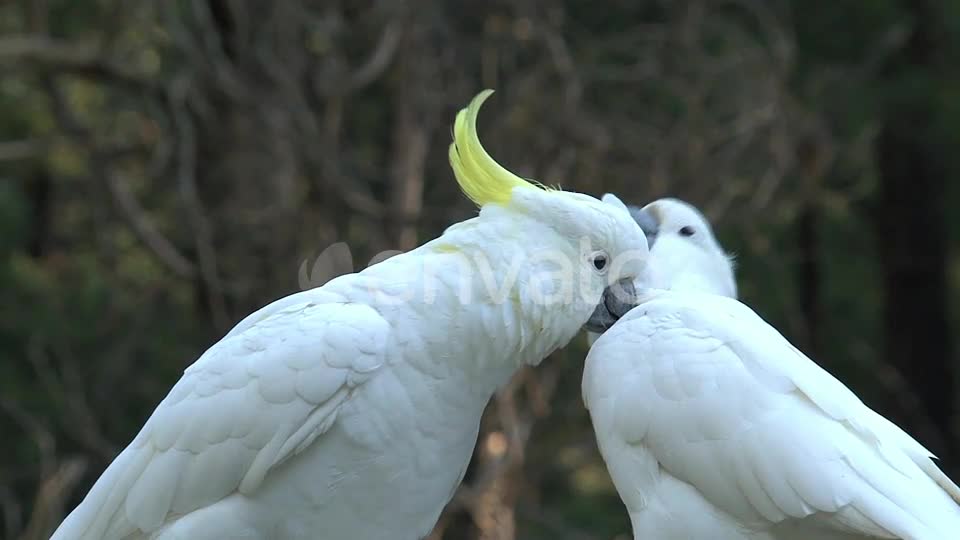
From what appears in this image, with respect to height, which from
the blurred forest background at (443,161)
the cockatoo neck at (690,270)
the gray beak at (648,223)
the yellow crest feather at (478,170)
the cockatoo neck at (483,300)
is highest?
the yellow crest feather at (478,170)

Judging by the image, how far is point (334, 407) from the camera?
2.89 meters

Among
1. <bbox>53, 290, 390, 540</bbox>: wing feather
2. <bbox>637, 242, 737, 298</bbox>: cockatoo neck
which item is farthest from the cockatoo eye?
<bbox>53, 290, 390, 540</bbox>: wing feather

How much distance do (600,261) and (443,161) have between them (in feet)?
11.0

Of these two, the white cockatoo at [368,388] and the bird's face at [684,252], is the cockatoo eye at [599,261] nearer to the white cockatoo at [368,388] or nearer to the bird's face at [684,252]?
the white cockatoo at [368,388]

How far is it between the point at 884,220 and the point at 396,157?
14.7 feet

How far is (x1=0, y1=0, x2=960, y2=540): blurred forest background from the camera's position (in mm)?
5863

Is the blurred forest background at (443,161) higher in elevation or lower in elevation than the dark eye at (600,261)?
lower

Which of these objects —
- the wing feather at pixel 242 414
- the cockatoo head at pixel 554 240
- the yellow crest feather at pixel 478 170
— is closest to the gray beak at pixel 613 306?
the cockatoo head at pixel 554 240

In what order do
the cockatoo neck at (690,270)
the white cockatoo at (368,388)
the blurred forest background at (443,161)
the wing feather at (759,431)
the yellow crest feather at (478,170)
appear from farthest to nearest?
the blurred forest background at (443,161)
the cockatoo neck at (690,270)
the yellow crest feather at (478,170)
the white cockatoo at (368,388)
the wing feather at (759,431)

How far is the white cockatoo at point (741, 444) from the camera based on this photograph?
2.81m

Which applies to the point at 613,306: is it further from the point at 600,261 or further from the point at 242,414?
the point at 242,414

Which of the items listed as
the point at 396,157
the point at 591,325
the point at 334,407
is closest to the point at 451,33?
the point at 396,157

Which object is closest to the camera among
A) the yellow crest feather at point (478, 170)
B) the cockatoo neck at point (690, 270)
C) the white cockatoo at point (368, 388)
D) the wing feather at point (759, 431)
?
the wing feather at point (759, 431)

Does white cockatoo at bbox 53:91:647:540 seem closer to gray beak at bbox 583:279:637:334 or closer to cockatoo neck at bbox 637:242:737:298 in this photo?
gray beak at bbox 583:279:637:334
